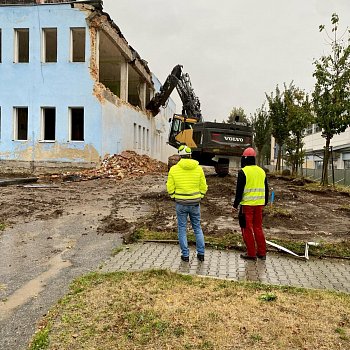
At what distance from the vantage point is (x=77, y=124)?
2139cm

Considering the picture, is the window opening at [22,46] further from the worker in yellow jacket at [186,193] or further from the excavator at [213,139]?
the worker in yellow jacket at [186,193]

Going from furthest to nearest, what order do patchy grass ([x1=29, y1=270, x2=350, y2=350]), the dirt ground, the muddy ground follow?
the dirt ground < the muddy ground < patchy grass ([x1=29, y1=270, x2=350, y2=350])

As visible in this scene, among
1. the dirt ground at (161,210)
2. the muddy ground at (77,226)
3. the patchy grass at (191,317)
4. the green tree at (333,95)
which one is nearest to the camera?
the patchy grass at (191,317)

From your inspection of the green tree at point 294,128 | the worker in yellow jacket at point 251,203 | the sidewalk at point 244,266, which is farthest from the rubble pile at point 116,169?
the worker in yellow jacket at point 251,203

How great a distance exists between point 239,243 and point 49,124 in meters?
16.5

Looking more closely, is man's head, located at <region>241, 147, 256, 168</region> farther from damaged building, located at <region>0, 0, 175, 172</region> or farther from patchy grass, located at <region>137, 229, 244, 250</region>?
damaged building, located at <region>0, 0, 175, 172</region>

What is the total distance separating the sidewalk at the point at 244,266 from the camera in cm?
552

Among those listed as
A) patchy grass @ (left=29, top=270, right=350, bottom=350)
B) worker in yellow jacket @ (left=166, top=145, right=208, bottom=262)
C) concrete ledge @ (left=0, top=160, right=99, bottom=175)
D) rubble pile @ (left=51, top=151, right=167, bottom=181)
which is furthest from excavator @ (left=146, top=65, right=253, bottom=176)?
patchy grass @ (left=29, top=270, right=350, bottom=350)

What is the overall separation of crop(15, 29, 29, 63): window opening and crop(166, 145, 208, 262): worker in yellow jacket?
58.7 feet

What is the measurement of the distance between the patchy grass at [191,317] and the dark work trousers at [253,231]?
1434 mm

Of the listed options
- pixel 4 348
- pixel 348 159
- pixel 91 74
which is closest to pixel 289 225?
pixel 4 348

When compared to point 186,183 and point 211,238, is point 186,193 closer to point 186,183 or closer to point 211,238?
point 186,183

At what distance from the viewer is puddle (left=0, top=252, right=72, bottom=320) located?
4.49 meters

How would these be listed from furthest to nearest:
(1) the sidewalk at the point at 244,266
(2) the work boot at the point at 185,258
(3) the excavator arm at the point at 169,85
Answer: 1. (3) the excavator arm at the point at 169,85
2. (2) the work boot at the point at 185,258
3. (1) the sidewalk at the point at 244,266
